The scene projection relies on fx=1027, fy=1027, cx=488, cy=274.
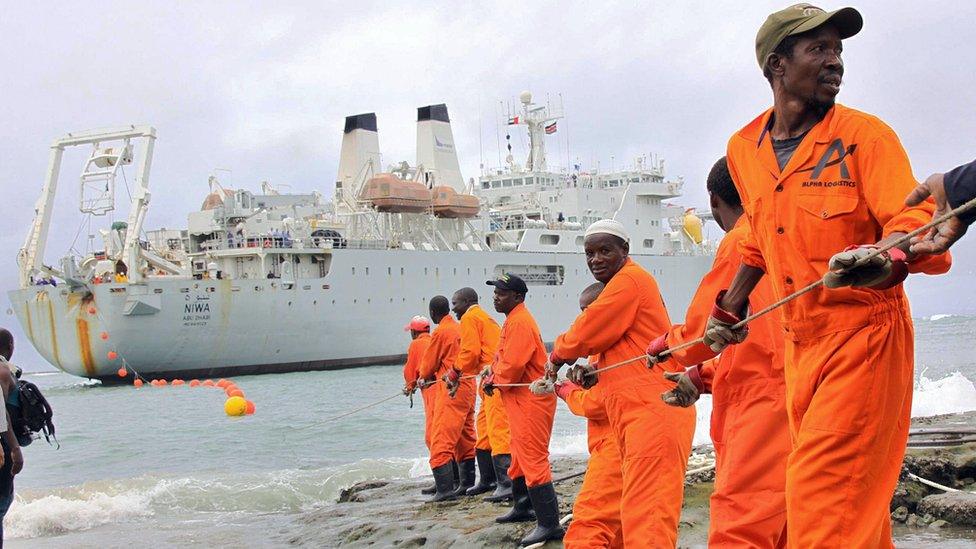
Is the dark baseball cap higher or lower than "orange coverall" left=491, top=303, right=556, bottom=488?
higher

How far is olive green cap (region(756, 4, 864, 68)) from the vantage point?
267cm

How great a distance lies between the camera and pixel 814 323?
2.61 meters

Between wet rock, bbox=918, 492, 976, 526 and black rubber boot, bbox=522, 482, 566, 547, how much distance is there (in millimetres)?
1989

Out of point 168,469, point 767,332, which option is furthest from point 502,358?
point 168,469

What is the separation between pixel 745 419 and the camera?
141 inches

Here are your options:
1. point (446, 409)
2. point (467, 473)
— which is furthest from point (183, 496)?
point (446, 409)

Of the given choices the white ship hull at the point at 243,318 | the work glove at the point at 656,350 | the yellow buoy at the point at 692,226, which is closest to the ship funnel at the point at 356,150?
the white ship hull at the point at 243,318

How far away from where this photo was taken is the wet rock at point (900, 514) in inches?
213

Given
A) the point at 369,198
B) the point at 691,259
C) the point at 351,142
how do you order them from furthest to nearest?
the point at 691,259
the point at 351,142
the point at 369,198

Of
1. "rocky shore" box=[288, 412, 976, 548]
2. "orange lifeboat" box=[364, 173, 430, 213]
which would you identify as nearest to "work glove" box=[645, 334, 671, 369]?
"rocky shore" box=[288, 412, 976, 548]

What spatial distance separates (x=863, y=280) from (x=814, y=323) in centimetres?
36

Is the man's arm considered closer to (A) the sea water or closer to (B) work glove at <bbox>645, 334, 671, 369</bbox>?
(B) work glove at <bbox>645, 334, 671, 369</bbox>

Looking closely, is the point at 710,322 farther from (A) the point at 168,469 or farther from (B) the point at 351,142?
(B) the point at 351,142

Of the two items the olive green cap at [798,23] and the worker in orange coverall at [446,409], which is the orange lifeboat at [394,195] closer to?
the worker in orange coverall at [446,409]
